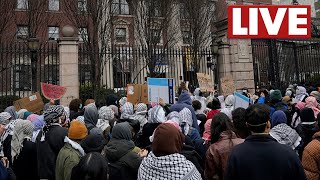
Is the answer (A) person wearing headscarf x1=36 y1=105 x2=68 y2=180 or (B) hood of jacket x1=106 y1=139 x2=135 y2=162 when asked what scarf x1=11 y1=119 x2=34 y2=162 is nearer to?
(A) person wearing headscarf x1=36 y1=105 x2=68 y2=180

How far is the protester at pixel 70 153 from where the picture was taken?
4.14m

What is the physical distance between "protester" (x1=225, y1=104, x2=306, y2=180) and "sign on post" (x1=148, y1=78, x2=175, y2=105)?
4841 millimetres

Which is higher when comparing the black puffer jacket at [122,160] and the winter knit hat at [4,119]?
the winter knit hat at [4,119]

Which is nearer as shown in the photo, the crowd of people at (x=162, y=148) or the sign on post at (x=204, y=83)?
the crowd of people at (x=162, y=148)

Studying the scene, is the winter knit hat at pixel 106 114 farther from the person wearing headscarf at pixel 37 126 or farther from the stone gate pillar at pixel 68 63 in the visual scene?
the stone gate pillar at pixel 68 63

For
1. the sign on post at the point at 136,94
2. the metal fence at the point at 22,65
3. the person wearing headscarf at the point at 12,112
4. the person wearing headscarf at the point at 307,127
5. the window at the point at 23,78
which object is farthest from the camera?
the window at the point at 23,78

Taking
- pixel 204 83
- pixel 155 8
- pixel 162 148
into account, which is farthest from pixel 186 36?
pixel 162 148

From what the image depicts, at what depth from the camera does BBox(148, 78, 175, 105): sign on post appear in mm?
7914

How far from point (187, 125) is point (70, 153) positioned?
6.49ft

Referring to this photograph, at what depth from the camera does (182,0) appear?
Answer: 2731 centimetres

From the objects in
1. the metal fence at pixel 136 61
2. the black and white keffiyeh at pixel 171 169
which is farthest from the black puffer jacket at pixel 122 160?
the metal fence at pixel 136 61

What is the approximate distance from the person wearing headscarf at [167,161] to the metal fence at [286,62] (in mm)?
14005

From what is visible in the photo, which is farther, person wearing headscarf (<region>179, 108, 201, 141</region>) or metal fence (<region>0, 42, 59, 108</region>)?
metal fence (<region>0, 42, 59, 108</region>)

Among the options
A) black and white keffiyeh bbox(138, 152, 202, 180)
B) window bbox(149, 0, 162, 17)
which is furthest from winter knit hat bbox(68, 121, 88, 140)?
window bbox(149, 0, 162, 17)
